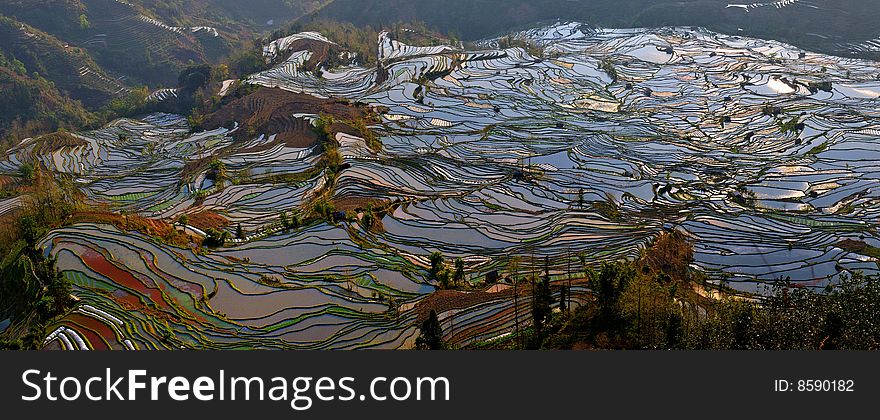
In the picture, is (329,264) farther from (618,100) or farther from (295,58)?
(295,58)

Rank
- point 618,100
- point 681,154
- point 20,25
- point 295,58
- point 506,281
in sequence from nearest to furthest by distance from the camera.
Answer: point 506,281
point 681,154
point 618,100
point 295,58
point 20,25

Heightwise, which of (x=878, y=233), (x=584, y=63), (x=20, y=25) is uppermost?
(x=20, y=25)

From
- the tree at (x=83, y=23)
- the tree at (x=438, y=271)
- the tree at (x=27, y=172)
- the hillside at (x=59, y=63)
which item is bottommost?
the tree at (x=438, y=271)

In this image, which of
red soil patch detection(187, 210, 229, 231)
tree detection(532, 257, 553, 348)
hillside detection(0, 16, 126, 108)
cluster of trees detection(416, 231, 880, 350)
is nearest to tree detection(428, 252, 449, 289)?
cluster of trees detection(416, 231, 880, 350)

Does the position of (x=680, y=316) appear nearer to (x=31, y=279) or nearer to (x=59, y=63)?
(x=31, y=279)

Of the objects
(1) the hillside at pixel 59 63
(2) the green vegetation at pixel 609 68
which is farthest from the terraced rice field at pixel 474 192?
(1) the hillside at pixel 59 63

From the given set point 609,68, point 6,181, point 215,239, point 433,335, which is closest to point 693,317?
point 433,335

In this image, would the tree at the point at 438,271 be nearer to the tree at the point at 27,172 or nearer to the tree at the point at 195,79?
the tree at the point at 27,172

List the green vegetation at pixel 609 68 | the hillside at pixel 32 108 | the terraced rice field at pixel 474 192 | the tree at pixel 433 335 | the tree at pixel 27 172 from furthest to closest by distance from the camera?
1. the hillside at pixel 32 108
2. the green vegetation at pixel 609 68
3. the tree at pixel 27 172
4. the terraced rice field at pixel 474 192
5. the tree at pixel 433 335

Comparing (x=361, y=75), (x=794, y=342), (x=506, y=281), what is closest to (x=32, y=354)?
(x=506, y=281)
